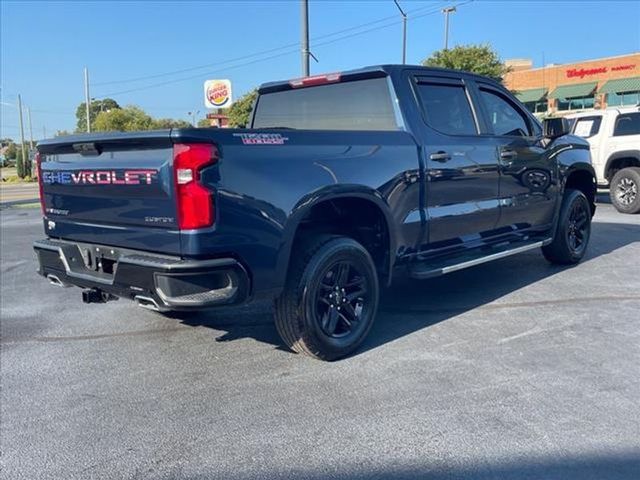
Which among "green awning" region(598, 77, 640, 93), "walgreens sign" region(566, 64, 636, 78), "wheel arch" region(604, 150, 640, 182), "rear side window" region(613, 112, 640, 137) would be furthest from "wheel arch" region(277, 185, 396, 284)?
"walgreens sign" region(566, 64, 636, 78)

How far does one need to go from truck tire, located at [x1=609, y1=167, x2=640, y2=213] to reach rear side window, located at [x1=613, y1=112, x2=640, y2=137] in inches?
32.7

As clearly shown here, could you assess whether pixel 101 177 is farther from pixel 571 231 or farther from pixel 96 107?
pixel 96 107

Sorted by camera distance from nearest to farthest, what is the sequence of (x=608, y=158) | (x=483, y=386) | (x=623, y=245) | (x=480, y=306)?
(x=483, y=386)
(x=480, y=306)
(x=623, y=245)
(x=608, y=158)

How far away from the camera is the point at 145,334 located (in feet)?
16.1

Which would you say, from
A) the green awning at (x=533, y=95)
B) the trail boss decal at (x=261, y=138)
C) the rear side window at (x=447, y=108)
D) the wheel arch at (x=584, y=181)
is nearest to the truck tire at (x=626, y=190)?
the wheel arch at (x=584, y=181)

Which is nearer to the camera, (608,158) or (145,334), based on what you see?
(145,334)

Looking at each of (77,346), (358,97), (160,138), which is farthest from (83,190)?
(358,97)

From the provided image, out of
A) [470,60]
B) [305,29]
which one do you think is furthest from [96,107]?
[305,29]

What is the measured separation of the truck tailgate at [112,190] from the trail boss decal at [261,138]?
17.0 inches

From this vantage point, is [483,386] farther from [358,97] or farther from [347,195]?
[358,97]

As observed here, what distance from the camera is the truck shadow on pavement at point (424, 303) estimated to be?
4824 millimetres

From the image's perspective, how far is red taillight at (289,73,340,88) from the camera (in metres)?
5.09

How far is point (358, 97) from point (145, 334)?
275 centimetres

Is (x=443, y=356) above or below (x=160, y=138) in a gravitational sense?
below
